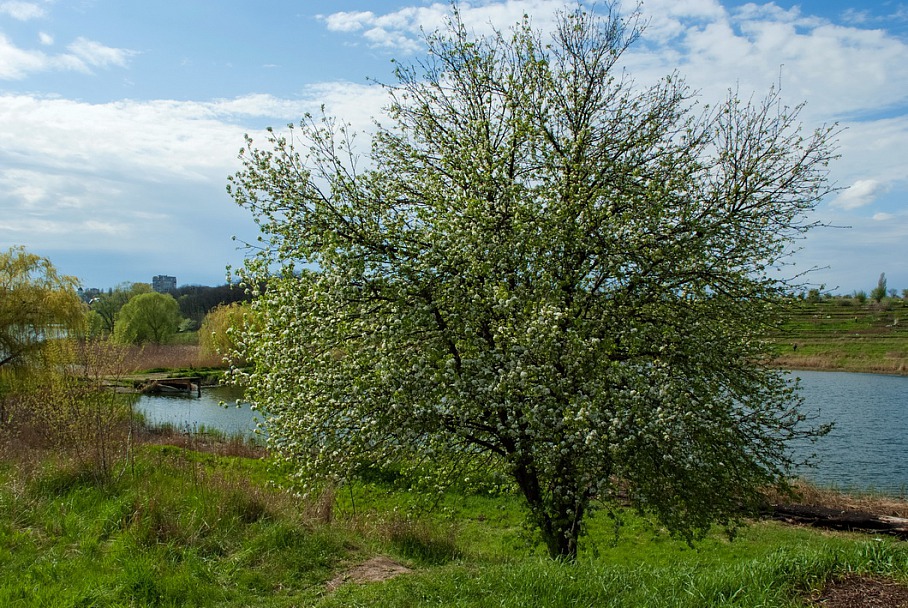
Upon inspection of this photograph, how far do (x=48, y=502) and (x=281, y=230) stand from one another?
16.3 feet

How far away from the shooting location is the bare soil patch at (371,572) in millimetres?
6957

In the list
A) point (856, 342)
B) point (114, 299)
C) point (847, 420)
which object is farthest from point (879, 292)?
point (114, 299)

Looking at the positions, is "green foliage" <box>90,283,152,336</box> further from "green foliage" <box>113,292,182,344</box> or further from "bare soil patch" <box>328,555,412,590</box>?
"bare soil patch" <box>328,555,412,590</box>

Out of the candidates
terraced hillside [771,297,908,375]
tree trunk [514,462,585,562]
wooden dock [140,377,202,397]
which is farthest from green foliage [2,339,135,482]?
terraced hillside [771,297,908,375]

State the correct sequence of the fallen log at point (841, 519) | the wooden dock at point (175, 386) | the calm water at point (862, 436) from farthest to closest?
the wooden dock at point (175, 386) < the calm water at point (862, 436) < the fallen log at point (841, 519)

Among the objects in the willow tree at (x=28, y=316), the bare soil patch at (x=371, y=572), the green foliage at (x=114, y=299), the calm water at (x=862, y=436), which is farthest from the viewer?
the green foliage at (x=114, y=299)

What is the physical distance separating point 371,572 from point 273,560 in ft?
3.72

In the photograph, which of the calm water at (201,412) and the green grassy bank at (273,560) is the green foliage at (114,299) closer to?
the calm water at (201,412)

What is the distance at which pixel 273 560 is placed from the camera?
733 cm

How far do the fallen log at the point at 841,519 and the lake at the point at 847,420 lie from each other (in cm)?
127

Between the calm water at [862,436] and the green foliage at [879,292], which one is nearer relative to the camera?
the calm water at [862,436]

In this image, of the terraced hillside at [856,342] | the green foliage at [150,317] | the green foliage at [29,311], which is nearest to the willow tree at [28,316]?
the green foliage at [29,311]

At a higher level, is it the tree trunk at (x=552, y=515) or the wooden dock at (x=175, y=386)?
the tree trunk at (x=552, y=515)

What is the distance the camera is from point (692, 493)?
896 centimetres
